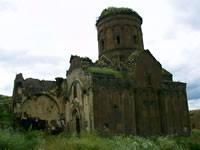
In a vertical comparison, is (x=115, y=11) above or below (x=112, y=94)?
above

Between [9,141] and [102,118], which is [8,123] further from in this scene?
[9,141]

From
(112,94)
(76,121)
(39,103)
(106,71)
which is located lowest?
(76,121)

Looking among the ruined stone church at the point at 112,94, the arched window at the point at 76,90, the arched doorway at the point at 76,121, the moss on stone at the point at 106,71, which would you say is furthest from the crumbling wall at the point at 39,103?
the moss on stone at the point at 106,71

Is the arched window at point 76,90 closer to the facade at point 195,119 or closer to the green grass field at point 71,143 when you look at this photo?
the green grass field at point 71,143

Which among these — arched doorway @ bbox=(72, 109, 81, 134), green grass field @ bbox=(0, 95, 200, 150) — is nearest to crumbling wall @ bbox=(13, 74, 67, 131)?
arched doorway @ bbox=(72, 109, 81, 134)

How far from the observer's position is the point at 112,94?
20281mm

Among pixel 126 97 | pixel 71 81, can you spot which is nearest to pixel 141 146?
pixel 126 97

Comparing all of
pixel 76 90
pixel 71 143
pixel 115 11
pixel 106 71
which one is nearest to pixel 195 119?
pixel 115 11

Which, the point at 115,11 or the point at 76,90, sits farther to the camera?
the point at 115,11

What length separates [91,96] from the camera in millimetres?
19375

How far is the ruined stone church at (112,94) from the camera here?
65.3 ft

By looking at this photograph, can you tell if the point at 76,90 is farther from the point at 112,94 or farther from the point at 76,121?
the point at 112,94

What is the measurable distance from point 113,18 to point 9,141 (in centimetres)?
1997

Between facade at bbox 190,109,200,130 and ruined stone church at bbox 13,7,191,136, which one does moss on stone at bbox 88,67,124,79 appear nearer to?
ruined stone church at bbox 13,7,191,136
